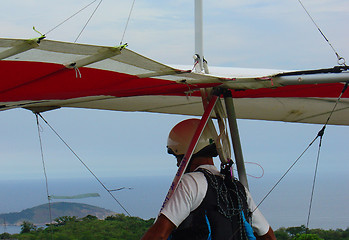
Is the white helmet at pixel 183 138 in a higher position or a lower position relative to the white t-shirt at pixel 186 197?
higher

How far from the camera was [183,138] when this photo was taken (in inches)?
168

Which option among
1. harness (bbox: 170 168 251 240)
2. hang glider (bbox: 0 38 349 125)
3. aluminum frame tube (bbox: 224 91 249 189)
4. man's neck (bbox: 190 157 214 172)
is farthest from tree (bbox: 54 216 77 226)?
harness (bbox: 170 168 251 240)

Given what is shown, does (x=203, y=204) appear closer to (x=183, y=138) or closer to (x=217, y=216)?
(x=217, y=216)

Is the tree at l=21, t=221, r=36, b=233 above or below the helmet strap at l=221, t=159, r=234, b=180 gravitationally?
below

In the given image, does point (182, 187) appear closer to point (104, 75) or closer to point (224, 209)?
point (224, 209)

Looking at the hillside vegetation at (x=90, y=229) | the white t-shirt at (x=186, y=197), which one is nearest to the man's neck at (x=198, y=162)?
the white t-shirt at (x=186, y=197)

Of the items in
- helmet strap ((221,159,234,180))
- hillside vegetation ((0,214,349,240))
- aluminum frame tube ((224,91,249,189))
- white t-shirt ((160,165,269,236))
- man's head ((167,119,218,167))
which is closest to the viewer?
white t-shirt ((160,165,269,236))

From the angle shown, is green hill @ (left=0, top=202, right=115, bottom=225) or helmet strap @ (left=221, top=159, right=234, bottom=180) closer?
helmet strap @ (left=221, top=159, right=234, bottom=180)

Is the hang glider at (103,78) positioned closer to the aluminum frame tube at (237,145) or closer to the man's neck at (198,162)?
the aluminum frame tube at (237,145)

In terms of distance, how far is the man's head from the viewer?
4234mm

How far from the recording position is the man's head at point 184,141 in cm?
423

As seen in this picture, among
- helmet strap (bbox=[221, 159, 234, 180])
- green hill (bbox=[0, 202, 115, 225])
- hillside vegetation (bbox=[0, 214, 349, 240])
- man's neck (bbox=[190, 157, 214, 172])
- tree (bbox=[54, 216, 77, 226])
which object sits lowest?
hillside vegetation (bbox=[0, 214, 349, 240])

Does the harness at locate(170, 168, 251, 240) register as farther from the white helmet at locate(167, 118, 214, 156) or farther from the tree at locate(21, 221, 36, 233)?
the tree at locate(21, 221, 36, 233)

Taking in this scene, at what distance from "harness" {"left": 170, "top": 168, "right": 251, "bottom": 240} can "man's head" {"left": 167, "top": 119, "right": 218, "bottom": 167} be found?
0.98 feet
